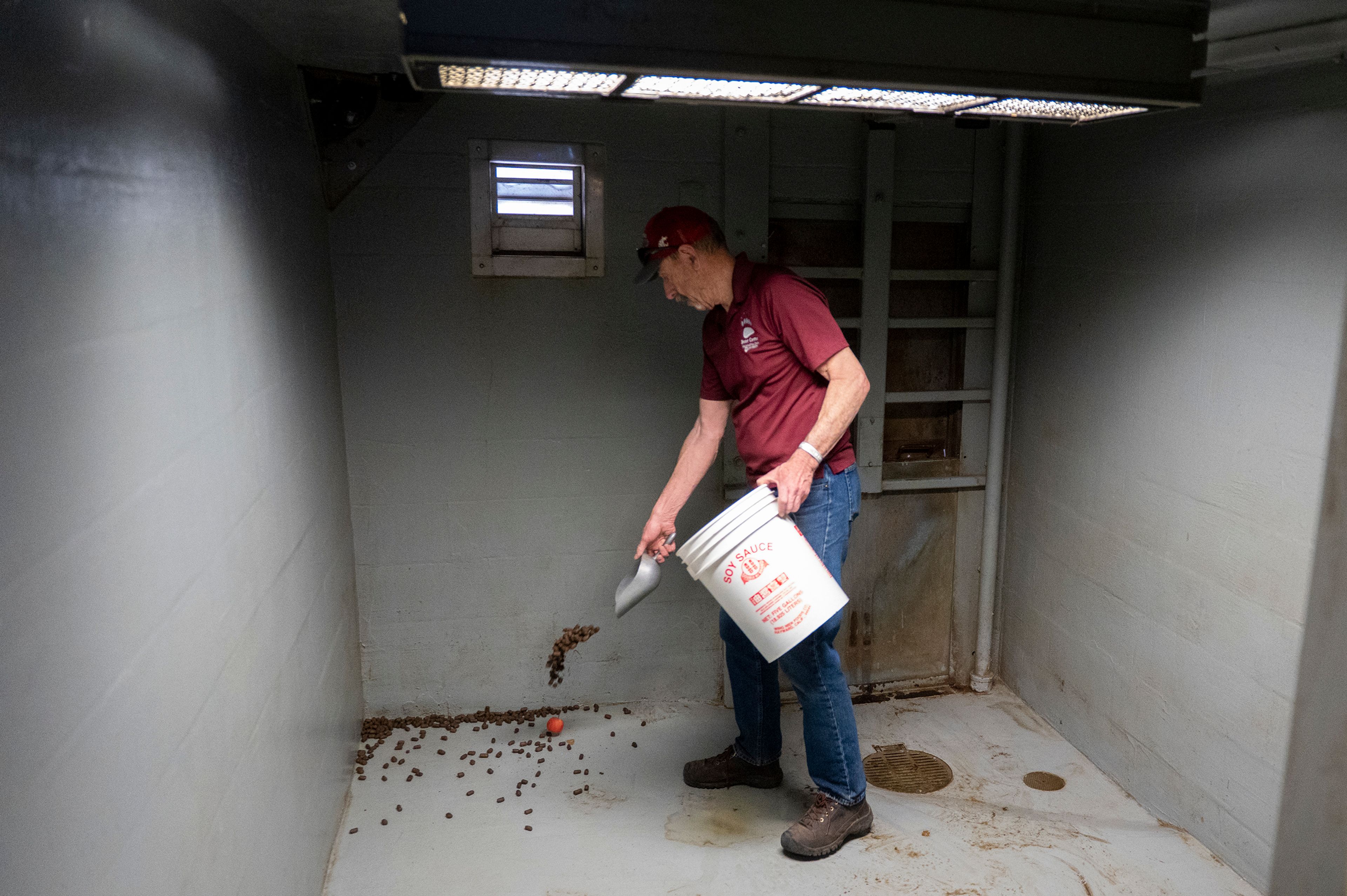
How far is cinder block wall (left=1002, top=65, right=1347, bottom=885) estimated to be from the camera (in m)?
2.39

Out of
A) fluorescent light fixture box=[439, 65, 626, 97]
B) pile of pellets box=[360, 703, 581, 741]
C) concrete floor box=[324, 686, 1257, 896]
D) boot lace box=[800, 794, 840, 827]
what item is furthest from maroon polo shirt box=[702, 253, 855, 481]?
pile of pellets box=[360, 703, 581, 741]

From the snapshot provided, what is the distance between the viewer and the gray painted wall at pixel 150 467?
3.56 feet

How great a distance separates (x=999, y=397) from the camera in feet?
12.1

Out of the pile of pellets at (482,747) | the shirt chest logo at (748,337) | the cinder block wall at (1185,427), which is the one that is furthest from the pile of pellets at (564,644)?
the cinder block wall at (1185,427)

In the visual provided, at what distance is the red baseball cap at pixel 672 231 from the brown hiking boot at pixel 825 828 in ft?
5.36

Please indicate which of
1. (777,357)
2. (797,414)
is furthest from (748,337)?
(797,414)

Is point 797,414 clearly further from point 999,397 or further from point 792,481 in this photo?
point 999,397

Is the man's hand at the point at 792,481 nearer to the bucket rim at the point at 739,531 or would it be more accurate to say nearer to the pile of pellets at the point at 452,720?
the bucket rim at the point at 739,531

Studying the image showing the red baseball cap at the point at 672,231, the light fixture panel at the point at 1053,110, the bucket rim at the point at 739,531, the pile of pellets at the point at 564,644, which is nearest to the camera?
the light fixture panel at the point at 1053,110

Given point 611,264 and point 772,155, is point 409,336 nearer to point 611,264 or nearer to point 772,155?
point 611,264

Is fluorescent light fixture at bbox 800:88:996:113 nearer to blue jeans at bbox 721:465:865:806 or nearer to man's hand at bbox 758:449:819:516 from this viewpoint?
man's hand at bbox 758:449:819:516

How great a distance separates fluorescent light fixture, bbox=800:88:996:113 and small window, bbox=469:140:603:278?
1282 mm

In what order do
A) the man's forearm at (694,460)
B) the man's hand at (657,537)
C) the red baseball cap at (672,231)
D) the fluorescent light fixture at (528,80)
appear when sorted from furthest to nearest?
the man's forearm at (694,460)
the man's hand at (657,537)
the red baseball cap at (672,231)
the fluorescent light fixture at (528,80)

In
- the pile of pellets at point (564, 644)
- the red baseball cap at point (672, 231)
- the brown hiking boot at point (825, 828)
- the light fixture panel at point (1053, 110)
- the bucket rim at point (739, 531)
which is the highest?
the light fixture panel at point (1053, 110)
